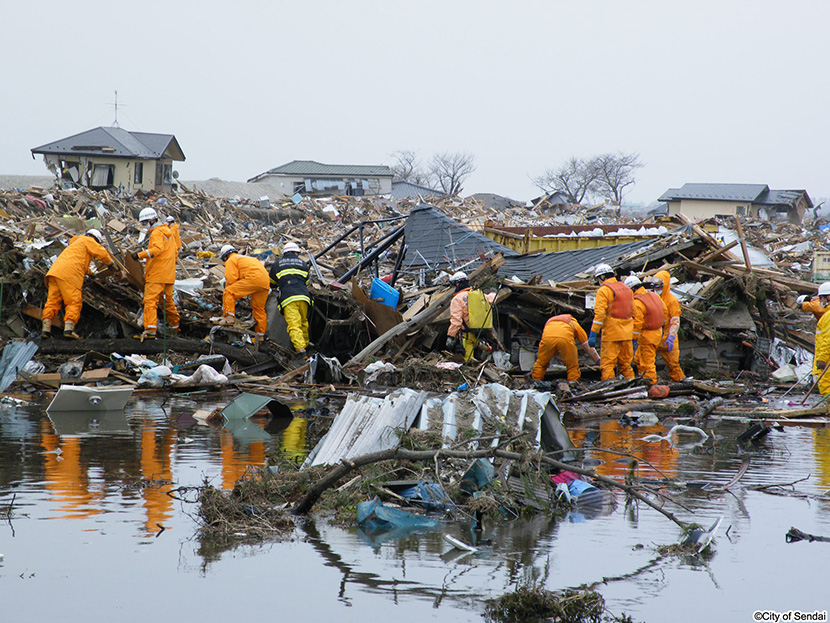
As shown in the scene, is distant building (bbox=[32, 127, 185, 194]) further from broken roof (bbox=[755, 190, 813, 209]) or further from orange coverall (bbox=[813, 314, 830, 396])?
broken roof (bbox=[755, 190, 813, 209])

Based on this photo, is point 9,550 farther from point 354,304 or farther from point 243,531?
point 354,304

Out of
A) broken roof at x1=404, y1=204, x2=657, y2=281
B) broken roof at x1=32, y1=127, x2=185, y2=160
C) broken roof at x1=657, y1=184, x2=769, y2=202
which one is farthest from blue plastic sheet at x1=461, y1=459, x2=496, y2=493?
broken roof at x1=657, y1=184, x2=769, y2=202

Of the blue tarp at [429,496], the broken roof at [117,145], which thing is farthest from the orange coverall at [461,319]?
the broken roof at [117,145]

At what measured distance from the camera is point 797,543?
205 inches

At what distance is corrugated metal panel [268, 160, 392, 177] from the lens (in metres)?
70.3

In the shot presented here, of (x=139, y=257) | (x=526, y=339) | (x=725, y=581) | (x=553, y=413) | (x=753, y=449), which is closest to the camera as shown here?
(x=725, y=581)

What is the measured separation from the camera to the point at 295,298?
39.3 ft

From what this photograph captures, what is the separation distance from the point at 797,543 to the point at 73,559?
4.40m

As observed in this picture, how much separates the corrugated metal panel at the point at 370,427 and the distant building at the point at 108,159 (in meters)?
42.6

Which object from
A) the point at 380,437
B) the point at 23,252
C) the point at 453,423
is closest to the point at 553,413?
the point at 453,423

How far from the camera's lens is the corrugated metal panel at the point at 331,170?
70312 millimetres

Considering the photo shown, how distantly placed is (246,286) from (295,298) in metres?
0.79

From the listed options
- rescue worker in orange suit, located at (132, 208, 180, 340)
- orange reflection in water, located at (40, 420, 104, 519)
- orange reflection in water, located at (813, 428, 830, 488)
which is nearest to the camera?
orange reflection in water, located at (40, 420, 104, 519)

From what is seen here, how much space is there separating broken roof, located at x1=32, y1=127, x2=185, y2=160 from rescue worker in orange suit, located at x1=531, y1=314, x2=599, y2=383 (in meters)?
42.4
